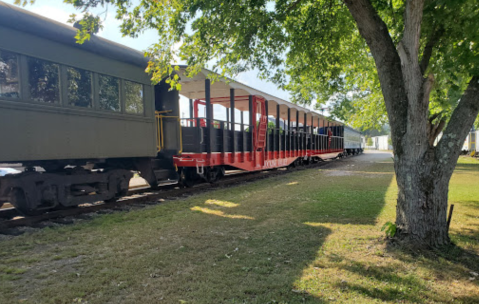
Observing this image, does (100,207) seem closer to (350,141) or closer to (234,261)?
(234,261)

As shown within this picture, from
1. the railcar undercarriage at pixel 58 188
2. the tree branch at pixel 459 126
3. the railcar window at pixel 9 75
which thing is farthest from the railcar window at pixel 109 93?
the tree branch at pixel 459 126

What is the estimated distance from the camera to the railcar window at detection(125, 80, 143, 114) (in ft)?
23.2

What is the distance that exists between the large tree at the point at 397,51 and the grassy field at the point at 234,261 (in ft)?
2.50

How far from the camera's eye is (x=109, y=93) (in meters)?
6.60

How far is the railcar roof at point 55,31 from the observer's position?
4.94 metres

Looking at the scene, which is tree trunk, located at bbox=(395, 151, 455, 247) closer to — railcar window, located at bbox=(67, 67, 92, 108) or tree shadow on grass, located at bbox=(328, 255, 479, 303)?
tree shadow on grass, located at bbox=(328, 255, 479, 303)

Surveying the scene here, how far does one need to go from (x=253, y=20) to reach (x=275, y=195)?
4687 mm

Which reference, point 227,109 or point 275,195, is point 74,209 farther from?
point 227,109

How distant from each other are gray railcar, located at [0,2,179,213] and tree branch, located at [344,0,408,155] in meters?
4.97

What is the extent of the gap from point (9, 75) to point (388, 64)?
19.2 feet

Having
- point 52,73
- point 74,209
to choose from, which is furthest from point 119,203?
point 52,73

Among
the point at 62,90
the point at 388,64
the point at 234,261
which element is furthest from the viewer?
the point at 62,90

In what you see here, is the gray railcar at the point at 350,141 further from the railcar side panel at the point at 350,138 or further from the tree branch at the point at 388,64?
the tree branch at the point at 388,64

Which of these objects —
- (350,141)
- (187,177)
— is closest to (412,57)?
(187,177)
